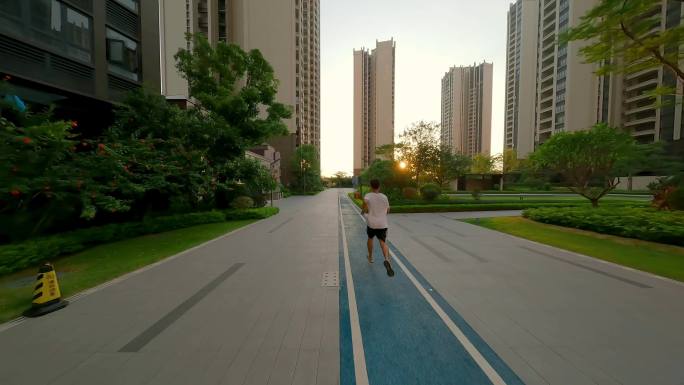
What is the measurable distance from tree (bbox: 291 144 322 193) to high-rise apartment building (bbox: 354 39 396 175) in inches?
2320

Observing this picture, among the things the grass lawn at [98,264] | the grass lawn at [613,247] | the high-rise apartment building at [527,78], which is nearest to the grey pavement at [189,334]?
the grass lawn at [98,264]

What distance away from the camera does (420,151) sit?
2714 cm

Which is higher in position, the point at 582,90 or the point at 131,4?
the point at 582,90

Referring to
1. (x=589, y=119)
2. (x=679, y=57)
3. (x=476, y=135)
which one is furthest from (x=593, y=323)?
(x=476, y=135)

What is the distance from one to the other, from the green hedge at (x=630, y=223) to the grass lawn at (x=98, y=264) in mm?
15627

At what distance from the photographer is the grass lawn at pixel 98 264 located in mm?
4789

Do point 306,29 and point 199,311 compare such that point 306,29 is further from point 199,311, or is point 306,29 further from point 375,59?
point 199,311

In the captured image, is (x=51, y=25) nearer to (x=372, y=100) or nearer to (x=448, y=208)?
(x=448, y=208)

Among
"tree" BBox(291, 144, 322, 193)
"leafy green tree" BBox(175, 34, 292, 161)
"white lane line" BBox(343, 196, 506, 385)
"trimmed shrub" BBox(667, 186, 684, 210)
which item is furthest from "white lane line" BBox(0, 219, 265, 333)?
"tree" BBox(291, 144, 322, 193)

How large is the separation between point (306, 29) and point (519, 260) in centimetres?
7932

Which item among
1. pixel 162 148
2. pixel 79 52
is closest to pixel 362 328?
pixel 162 148

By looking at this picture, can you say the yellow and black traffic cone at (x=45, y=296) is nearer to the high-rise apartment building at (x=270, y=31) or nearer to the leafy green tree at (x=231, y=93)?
the leafy green tree at (x=231, y=93)

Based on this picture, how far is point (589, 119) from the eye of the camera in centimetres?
5897

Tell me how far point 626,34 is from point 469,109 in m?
130
